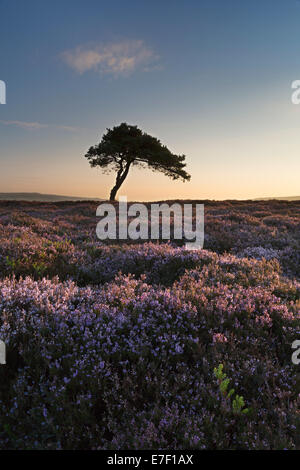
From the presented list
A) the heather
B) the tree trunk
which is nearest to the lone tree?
the tree trunk

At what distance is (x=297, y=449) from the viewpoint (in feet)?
7.53

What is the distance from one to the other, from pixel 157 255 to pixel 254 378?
472 centimetres

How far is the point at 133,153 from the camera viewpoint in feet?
117

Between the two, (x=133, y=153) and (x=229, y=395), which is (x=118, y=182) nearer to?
(x=133, y=153)

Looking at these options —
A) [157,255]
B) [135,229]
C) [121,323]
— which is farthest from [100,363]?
[135,229]

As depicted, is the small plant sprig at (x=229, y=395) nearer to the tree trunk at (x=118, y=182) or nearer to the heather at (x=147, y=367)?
the heather at (x=147, y=367)

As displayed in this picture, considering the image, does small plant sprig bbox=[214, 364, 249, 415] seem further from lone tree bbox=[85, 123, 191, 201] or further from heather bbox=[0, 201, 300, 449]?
lone tree bbox=[85, 123, 191, 201]

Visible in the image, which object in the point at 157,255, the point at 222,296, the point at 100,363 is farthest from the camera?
the point at 157,255

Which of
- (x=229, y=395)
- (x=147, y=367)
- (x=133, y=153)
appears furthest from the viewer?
(x=133, y=153)

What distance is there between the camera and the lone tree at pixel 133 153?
1345 inches

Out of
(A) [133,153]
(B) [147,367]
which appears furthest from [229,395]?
(A) [133,153]

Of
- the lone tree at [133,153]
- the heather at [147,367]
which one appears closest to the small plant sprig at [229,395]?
the heather at [147,367]
